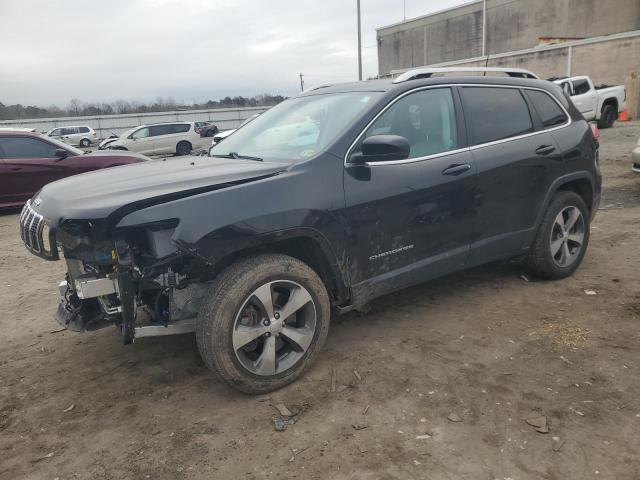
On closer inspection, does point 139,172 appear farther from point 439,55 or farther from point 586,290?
point 439,55

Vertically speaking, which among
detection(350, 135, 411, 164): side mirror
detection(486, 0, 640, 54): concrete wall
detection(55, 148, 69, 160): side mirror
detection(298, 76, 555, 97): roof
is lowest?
detection(55, 148, 69, 160): side mirror

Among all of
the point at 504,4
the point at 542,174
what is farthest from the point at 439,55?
the point at 542,174

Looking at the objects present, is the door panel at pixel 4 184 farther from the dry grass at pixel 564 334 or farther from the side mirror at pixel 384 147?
the dry grass at pixel 564 334

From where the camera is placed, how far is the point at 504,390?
2.82 meters

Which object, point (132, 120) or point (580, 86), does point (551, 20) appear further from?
point (132, 120)

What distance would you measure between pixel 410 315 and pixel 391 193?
46.2 inches

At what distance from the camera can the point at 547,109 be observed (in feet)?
14.0

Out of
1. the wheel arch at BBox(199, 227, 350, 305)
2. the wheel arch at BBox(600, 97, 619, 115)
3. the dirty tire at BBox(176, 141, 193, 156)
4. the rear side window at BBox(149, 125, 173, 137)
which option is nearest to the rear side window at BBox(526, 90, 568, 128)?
the wheel arch at BBox(199, 227, 350, 305)

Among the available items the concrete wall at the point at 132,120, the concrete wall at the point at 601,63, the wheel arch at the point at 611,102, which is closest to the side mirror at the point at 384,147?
the wheel arch at the point at 611,102

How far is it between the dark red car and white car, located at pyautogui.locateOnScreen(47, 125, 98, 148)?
2298cm

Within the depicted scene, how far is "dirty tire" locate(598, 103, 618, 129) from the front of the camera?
18194 millimetres

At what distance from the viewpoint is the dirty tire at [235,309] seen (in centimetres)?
264

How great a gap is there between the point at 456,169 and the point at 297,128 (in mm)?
1168

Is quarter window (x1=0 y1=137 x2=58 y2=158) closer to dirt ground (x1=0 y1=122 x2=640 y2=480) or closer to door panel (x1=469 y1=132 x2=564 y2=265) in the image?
dirt ground (x1=0 y1=122 x2=640 y2=480)
